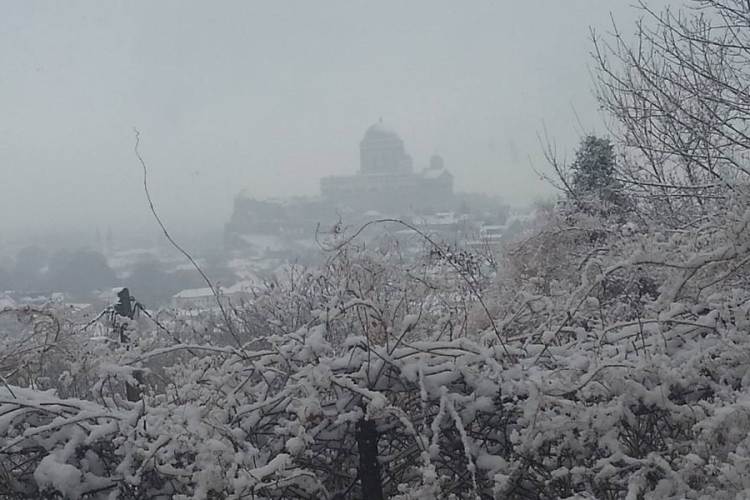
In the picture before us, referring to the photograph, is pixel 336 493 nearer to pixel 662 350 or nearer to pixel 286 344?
pixel 286 344

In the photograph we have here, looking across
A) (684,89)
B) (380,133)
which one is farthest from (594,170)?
(380,133)

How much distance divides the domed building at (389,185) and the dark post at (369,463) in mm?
27804

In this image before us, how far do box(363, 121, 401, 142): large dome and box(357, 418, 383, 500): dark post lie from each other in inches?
1836

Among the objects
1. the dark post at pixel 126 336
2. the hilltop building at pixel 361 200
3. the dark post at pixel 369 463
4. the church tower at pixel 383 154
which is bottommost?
the dark post at pixel 369 463

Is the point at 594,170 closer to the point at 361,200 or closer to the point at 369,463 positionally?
the point at 369,463

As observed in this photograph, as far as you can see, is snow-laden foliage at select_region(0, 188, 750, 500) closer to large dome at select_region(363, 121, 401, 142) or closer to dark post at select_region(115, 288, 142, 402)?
dark post at select_region(115, 288, 142, 402)

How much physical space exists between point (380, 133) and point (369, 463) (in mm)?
48088

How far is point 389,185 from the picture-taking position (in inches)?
1503

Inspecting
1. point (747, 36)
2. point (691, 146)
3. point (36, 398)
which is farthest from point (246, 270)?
point (36, 398)

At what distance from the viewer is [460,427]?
1525 mm

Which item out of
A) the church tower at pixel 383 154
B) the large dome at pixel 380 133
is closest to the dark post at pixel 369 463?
the church tower at pixel 383 154

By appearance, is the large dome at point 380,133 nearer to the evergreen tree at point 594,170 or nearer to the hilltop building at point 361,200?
the hilltop building at point 361,200

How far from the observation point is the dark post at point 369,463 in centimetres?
168

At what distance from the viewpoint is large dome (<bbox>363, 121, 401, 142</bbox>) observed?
48.1m
